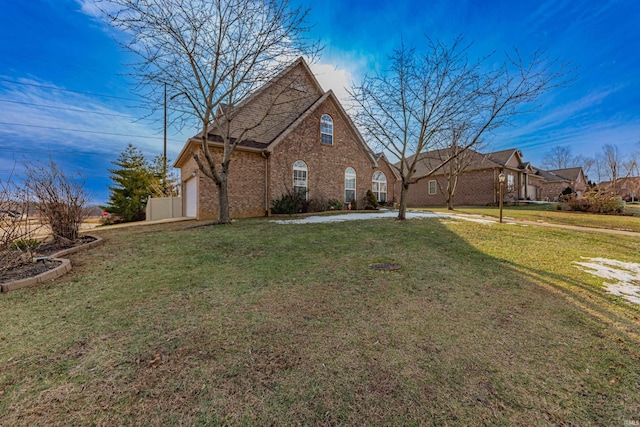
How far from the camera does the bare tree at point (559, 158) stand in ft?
168

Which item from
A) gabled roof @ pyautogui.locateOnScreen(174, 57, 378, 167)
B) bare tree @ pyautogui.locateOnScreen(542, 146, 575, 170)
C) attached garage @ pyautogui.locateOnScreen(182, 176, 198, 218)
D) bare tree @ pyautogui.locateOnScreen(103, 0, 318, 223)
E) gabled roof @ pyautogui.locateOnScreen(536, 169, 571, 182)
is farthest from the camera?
bare tree @ pyautogui.locateOnScreen(542, 146, 575, 170)

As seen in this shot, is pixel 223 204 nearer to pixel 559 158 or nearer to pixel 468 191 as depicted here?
pixel 468 191

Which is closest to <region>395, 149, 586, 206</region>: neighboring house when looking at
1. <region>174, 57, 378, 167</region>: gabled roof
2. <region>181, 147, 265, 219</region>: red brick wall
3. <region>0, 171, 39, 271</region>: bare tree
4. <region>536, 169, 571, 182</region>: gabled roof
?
<region>536, 169, 571, 182</region>: gabled roof

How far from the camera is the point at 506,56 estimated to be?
906 cm

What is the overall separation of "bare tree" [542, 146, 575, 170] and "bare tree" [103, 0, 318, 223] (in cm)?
6280

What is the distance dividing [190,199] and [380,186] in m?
13.2

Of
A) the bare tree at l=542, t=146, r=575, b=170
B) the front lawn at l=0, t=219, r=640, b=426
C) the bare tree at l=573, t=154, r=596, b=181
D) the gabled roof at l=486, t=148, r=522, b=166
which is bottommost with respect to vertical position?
the front lawn at l=0, t=219, r=640, b=426

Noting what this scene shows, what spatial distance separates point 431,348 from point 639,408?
4.53 ft

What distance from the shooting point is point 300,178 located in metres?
15.3

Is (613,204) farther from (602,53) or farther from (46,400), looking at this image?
(46,400)

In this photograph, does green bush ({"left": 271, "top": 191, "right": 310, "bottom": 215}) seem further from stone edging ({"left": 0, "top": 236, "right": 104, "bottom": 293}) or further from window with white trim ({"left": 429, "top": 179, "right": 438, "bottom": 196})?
window with white trim ({"left": 429, "top": 179, "right": 438, "bottom": 196})

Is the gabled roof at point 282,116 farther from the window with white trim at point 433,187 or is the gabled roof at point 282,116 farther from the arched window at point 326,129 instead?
the window with white trim at point 433,187

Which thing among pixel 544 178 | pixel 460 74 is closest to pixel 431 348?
pixel 460 74

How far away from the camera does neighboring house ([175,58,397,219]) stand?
13.4 m
